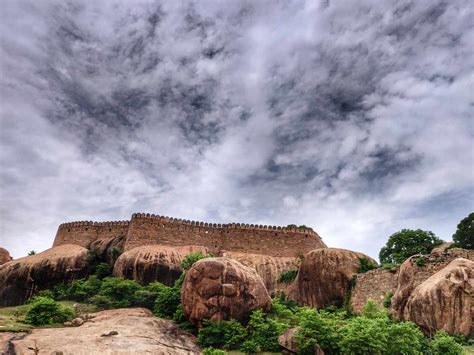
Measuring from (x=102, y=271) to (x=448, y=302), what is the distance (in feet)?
86.0

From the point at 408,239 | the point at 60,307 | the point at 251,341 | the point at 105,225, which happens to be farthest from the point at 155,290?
the point at 408,239

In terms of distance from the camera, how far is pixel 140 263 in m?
28.9

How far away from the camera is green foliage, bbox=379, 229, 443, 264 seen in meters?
38.7

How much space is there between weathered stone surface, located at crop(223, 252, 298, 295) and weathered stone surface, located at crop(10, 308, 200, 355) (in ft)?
46.7

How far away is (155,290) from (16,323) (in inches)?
315

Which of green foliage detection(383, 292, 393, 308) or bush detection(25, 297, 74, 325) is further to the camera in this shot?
green foliage detection(383, 292, 393, 308)

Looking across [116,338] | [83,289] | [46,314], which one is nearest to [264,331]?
[116,338]

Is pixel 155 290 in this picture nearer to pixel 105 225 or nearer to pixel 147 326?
pixel 147 326

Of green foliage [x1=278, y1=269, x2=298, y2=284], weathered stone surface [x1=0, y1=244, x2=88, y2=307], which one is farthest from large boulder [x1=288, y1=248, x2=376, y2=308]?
weathered stone surface [x1=0, y1=244, x2=88, y2=307]

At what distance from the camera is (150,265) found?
93.9 ft

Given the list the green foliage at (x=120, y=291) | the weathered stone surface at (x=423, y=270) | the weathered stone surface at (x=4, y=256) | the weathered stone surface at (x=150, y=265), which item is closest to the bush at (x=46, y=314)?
the green foliage at (x=120, y=291)

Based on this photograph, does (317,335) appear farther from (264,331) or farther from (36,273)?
(36,273)

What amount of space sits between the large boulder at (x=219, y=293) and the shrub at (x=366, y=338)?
528cm

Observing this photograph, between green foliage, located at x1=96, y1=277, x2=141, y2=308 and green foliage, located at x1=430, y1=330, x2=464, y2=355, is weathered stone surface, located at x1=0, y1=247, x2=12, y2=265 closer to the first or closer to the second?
green foliage, located at x1=96, y1=277, x2=141, y2=308
